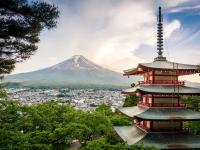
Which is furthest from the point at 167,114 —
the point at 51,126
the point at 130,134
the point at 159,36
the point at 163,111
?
the point at 51,126

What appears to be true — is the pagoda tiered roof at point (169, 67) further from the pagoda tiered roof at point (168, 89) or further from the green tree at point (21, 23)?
the green tree at point (21, 23)

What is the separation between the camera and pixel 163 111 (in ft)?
83.6

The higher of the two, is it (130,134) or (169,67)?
(169,67)

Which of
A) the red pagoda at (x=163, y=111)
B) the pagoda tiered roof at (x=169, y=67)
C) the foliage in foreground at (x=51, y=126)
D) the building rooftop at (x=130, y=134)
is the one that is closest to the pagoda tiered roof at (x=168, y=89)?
the red pagoda at (x=163, y=111)

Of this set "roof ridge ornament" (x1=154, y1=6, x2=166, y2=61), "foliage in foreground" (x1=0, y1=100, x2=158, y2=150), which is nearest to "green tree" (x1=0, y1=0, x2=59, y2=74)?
"foliage in foreground" (x1=0, y1=100, x2=158, y2=150)

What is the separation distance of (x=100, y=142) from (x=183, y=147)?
18.5 feet

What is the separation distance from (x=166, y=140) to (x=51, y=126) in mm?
12442

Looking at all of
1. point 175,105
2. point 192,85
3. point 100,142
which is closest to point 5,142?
point 100,142

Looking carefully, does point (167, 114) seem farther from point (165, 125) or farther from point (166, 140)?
point (166, 140)

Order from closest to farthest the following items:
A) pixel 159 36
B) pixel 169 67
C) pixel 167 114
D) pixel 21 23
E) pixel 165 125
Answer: pixel 21 23, pixel 167 114, pixel 165 125, pixel 169 67, pixel 159 36

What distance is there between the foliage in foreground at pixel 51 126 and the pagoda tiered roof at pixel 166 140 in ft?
6.76

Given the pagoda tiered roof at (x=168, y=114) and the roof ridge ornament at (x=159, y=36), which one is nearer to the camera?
the pagoda tiered roof at (x=168, y=114)

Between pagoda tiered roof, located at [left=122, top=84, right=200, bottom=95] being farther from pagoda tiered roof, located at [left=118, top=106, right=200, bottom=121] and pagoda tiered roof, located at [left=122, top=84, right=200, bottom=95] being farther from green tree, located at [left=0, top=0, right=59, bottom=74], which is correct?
green tree, located at [left=0, top=0, right=59, bottom=74]

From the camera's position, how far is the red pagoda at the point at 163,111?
24.1 m
